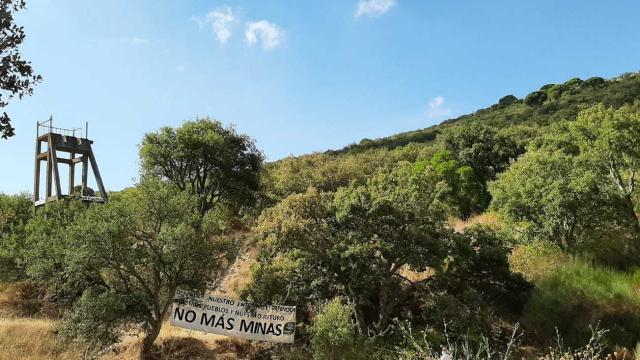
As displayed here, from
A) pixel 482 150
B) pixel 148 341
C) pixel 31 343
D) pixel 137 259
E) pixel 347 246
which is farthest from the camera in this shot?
pixel 482 150

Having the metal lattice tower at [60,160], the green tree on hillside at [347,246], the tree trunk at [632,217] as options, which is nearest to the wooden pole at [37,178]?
the metal lattice tower at [60,160]

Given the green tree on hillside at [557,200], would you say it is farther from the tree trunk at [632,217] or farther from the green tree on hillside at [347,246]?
the green tree on hillside at [347,246]

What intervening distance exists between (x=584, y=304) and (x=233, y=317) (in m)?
11.1

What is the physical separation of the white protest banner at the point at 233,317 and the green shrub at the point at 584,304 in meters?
7.99

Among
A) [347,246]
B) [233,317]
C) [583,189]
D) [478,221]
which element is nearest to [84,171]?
[233,317]

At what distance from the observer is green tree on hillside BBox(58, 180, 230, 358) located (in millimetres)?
15039

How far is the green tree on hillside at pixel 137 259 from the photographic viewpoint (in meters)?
15.0

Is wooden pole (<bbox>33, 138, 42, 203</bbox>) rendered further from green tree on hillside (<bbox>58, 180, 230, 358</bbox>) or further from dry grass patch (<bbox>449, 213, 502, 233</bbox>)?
dry grass patch (<bbox>449, 213, 502, 233</bbox>)

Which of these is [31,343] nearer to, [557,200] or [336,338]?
[336,338]

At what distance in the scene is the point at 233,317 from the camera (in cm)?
1611

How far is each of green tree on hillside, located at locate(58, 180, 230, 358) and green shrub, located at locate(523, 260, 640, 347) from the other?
10.5 m

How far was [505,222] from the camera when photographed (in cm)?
2045

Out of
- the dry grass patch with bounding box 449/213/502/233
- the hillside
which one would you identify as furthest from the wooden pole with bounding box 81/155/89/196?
the hillside

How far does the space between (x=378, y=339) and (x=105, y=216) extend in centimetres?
914
